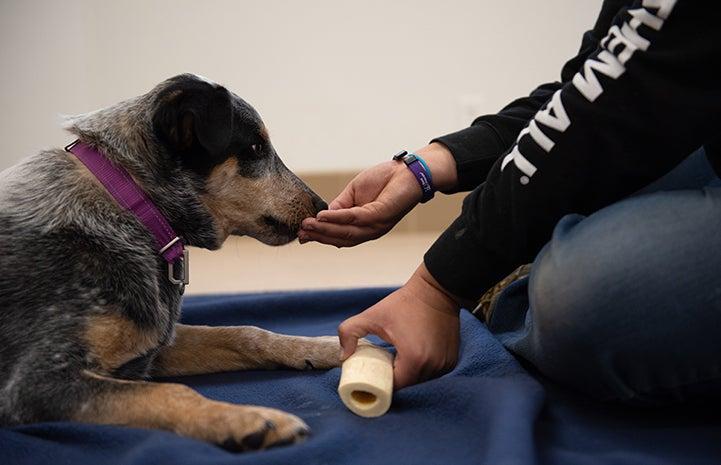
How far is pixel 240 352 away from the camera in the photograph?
1.57m

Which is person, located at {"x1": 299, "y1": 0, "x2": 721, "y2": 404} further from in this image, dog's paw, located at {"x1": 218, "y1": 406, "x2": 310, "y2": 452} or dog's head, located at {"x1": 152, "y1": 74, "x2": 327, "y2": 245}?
dog's head, located at {"x1": 152, "y1": 74, "x2": 327, "y2": 245}

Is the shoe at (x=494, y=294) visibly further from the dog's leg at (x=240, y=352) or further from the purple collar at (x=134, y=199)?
the purple collar at (x=134, y=199)

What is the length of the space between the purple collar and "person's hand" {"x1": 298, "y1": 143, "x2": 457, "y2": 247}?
313 millimetres

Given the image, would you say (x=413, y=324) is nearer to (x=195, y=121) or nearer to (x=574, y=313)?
(x=574, y=313)

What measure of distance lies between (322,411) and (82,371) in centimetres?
41

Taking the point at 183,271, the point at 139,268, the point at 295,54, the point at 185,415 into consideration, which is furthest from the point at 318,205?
the point at 295,54

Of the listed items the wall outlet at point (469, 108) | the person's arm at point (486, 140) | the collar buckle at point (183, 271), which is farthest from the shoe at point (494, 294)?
the wall outlet at point (469, 108)

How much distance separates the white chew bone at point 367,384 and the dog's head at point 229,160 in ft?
1.71

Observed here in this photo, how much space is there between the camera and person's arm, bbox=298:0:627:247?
159 cm

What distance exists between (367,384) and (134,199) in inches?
23.8

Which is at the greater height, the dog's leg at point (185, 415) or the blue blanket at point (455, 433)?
the dog's leg at point (185, 415)

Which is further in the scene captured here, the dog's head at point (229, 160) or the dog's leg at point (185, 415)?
the dog's head at point (229, 160)

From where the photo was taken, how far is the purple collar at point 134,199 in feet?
4.65

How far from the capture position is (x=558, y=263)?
1090mm
